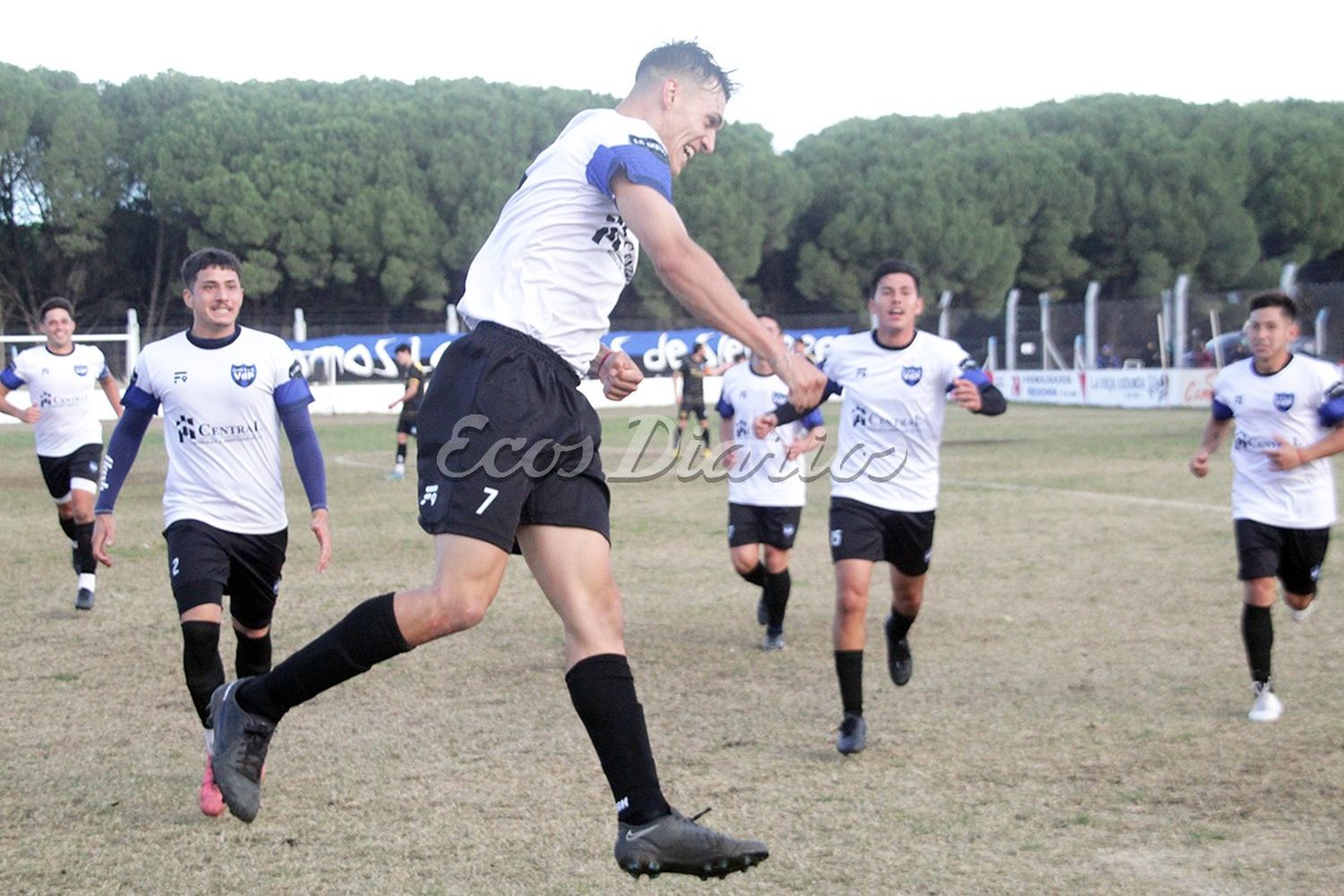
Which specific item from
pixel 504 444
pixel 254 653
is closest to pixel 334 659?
pixel 504 444

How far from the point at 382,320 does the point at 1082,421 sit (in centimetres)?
2827

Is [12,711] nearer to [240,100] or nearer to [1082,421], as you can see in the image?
[1082,421]

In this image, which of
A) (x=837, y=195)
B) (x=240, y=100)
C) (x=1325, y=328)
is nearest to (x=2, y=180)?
(x=240, y=100)

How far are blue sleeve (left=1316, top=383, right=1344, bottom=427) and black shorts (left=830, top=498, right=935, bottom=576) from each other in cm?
203

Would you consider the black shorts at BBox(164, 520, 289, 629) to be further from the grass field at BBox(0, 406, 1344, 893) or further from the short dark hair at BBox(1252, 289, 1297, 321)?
the short dark hair at BBox(1252, 289, 1297, 321)

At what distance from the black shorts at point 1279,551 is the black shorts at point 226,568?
183 inches

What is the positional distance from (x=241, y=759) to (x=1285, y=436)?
5.45 metres

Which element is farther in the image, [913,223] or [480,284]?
[913,223]

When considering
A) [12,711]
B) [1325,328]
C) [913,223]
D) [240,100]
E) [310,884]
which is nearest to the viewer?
[310,884]

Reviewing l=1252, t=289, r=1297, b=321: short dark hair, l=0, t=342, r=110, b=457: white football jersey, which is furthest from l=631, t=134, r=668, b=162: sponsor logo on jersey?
l=0, t=342, r=110, b=457: white football jersey

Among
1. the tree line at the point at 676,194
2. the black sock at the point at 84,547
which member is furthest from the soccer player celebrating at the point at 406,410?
the tree line at the point at 676,194

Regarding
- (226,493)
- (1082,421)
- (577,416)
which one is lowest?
(1082,421)

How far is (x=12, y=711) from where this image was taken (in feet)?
23.5

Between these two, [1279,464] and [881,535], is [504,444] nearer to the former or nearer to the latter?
[881,535]
